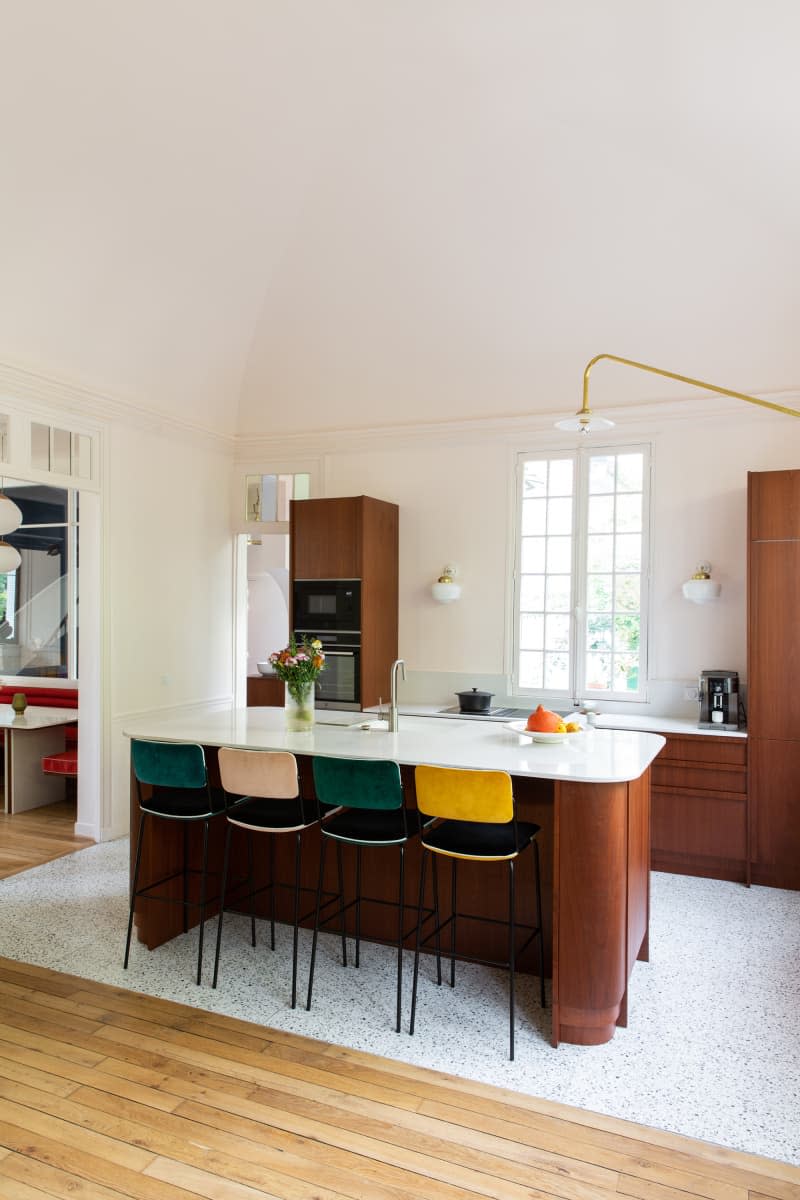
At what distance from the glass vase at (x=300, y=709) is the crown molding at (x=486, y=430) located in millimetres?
2978

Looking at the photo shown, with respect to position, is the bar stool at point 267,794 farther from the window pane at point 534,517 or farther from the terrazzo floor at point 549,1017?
the window pane at point 534,517

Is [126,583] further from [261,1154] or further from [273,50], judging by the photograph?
[261,1154]

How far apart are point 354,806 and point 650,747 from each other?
129cm

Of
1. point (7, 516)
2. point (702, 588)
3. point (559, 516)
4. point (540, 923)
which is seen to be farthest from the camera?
point (559, 516)

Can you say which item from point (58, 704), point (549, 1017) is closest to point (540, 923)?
point (549, 1017)

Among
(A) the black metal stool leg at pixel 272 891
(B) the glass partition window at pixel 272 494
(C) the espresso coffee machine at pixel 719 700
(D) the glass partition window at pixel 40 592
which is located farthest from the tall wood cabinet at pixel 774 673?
(D) the glass partition window at pixel 40 592

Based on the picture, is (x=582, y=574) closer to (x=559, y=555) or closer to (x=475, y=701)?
(x=559, y=555)

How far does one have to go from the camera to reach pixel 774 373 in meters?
5.23

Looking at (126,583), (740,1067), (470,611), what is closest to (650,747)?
(740,1067)

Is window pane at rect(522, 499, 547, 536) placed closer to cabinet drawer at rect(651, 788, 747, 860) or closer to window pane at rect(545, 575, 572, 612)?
window pane at rect(545, 575, 572, 612)

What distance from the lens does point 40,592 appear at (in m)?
7.67

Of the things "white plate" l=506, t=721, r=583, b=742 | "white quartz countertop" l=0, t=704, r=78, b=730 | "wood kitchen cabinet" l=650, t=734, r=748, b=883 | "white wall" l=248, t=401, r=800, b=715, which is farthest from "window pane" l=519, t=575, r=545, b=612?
"white quartz countertop" l=0, t=704, r=78, b=730

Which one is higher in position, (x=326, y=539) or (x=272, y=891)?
(x=326, y=539)

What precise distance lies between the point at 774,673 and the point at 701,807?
2.95 ft
